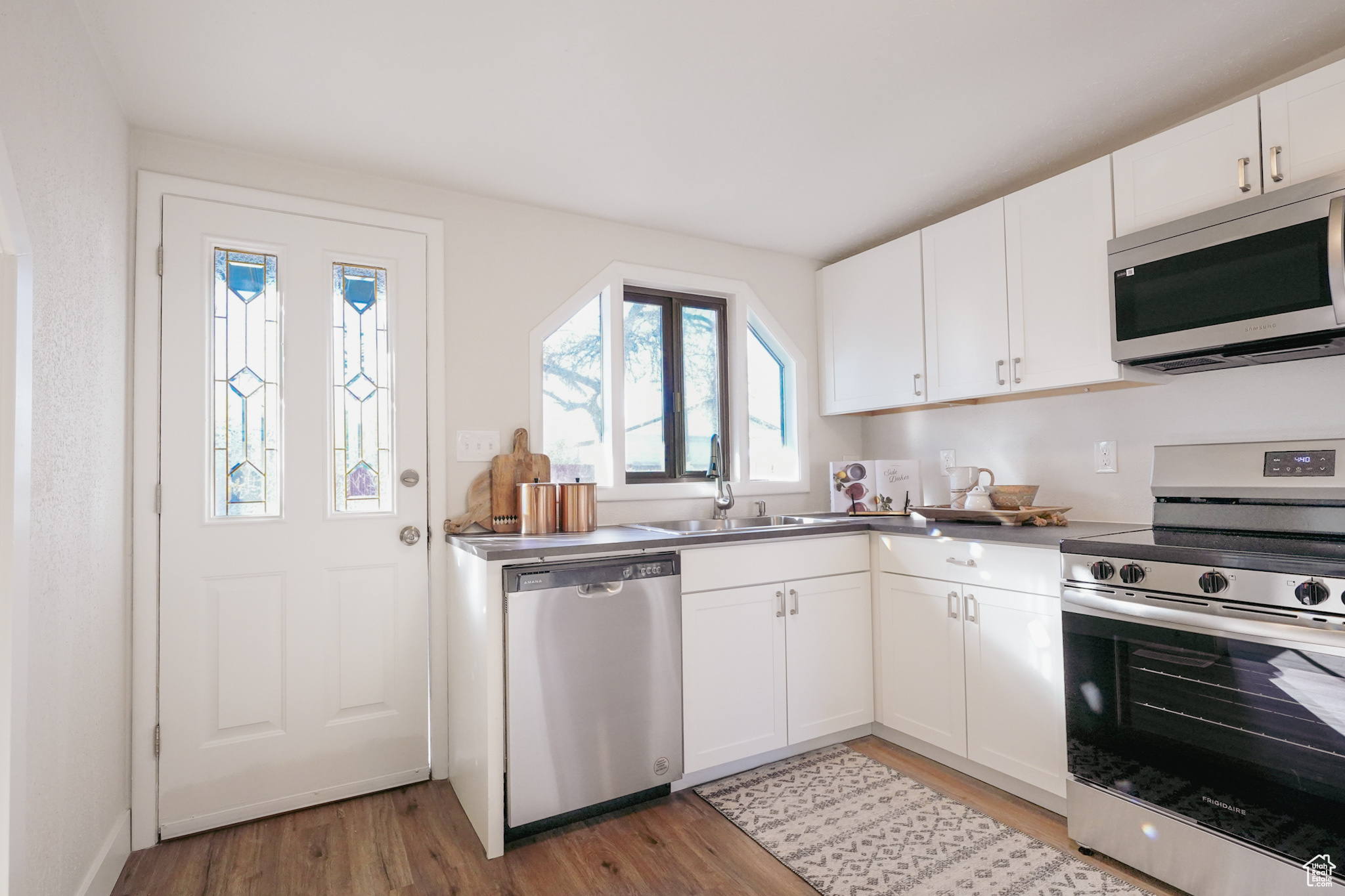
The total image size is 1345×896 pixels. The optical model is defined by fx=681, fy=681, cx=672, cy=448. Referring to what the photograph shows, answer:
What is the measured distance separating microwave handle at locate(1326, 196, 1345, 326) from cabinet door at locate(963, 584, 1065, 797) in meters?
1.05

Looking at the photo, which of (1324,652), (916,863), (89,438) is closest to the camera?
(1324,652)

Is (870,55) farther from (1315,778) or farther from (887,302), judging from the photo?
(1315,778)

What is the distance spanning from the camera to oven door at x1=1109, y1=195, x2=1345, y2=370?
1790 millimetres

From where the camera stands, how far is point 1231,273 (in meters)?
1.97

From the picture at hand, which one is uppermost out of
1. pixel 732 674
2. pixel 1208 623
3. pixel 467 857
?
pixel 1208 623

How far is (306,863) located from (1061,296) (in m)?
3.06

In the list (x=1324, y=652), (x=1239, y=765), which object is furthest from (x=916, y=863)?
(x=1324, y=652)

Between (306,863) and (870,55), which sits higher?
(870,55)

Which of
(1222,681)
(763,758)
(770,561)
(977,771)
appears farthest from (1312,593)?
(763,758)

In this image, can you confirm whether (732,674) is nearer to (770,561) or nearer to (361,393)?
(770,561)

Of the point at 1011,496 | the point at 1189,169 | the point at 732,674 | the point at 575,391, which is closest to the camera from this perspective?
the point at 1189,169

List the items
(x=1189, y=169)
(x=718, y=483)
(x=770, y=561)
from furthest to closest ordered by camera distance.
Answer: (x=718, y=483)
(x=770, y=561)
(x=1189, y=169)

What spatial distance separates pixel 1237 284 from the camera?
1960 millimetres

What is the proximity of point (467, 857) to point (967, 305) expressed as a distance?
8.71 feet
